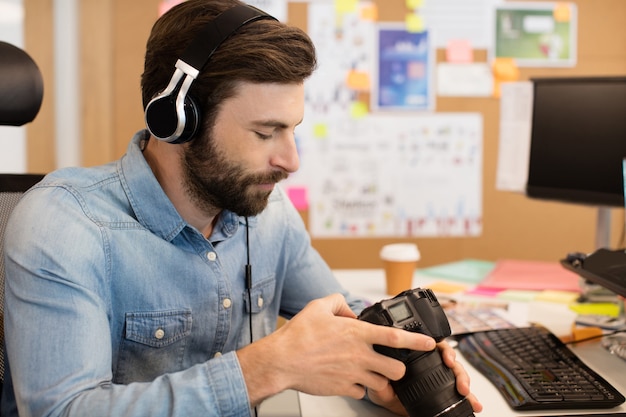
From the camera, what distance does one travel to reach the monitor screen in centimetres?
160

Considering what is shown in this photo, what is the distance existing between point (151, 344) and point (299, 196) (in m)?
1.80

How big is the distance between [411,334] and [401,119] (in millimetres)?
2059

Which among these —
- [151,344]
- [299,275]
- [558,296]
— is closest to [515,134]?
[558,296]

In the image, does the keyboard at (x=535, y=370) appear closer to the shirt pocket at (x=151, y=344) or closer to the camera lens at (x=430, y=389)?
the camera lens at (x=430, y=389)

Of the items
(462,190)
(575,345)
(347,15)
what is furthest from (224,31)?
(462,190)

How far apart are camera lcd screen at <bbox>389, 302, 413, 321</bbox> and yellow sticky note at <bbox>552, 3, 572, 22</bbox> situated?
2327mm

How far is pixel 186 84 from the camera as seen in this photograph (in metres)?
0.95

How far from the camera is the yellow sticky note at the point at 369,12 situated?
2713 mm

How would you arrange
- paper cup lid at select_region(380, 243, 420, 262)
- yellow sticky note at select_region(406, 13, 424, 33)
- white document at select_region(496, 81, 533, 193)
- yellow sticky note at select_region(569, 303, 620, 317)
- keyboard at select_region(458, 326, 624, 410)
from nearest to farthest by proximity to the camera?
keyboard at select_region(458, 326, 624, 410)
yellow sticky note at select_region(569, 303, 620, 317)
paper cup lid at select_region(380, 243, 420, 262)
white document at select_region(496, 81, 533, 193)
yellow sticky note at select_region(406, 13, 424, 33)

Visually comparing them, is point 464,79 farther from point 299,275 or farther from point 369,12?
point 299,275

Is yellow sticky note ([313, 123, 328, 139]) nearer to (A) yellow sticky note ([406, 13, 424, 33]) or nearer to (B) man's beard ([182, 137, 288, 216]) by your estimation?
(A) yellow sticky note ([406, 13, 424, 33])

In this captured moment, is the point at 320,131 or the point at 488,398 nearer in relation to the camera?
the point at 488,398

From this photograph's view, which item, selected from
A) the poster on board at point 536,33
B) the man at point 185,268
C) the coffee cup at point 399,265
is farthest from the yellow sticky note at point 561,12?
the man at point 185,268

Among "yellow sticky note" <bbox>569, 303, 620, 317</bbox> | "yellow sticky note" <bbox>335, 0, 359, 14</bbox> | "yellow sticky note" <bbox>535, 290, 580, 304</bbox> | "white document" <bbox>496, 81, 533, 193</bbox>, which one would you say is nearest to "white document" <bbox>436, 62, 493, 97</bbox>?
"yellow sticky note" <bbox>335, 0, 359, 14</bbox>
